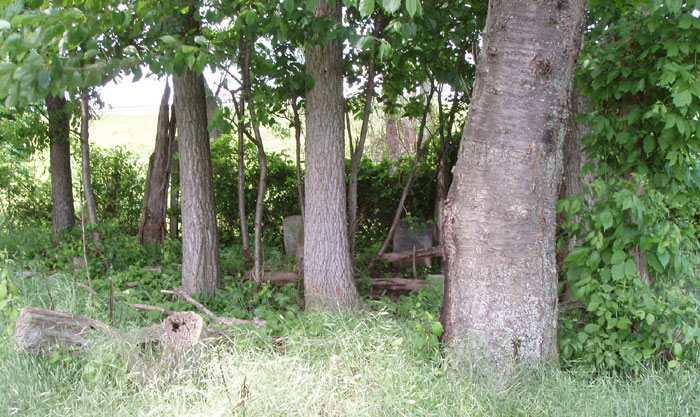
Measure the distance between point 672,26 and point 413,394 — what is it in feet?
9.28

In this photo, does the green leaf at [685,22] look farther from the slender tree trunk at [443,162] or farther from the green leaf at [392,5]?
the slender tree trunk at [443,162]

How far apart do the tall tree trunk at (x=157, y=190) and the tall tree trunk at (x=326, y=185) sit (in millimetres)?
4102

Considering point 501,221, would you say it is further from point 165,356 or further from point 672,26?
point 165,356

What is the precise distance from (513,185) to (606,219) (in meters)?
0.66

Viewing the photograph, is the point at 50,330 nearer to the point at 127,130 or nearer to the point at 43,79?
the point at 43,79

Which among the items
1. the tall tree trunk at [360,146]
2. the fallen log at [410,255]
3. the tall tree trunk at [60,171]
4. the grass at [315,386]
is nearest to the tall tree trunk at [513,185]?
the grass at [315,386]

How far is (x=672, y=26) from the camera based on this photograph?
11.1ft

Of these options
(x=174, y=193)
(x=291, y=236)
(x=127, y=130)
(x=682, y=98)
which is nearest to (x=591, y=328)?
(x=682, y=98)

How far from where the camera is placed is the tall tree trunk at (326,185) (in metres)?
4.97

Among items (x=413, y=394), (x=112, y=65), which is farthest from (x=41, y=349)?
(x=413, y=394)

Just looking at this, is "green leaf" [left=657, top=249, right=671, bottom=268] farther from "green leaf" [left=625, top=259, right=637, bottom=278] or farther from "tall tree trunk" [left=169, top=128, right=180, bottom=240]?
"tall tree trunk" [left=169, top=128, right=180, bottom=240]

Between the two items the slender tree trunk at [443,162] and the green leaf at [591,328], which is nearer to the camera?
the green leaf at [591,328]

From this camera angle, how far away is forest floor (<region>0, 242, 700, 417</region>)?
9.91ft

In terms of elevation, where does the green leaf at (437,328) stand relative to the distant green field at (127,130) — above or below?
below
